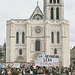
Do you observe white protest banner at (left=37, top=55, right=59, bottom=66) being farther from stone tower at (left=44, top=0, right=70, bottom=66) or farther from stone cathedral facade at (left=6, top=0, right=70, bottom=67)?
stone tower at (left=44, top=0, right=70, bottom=66)

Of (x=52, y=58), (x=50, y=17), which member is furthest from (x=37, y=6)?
(x=52, y=58)

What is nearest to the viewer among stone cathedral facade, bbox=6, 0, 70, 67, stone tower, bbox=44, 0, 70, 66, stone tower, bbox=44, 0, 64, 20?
stone tower, bbox=44, 0, 70, 66

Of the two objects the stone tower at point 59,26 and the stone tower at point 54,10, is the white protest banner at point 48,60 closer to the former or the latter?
the stone tower at point 59,26

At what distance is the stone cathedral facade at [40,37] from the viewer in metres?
63.5

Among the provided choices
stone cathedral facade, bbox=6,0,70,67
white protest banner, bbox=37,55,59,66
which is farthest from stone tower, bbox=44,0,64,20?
white protest banner, bbox=37,55,59,66

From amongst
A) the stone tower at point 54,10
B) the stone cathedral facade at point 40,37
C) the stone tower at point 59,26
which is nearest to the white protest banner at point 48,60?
the stone cathedral facade at point 40,37

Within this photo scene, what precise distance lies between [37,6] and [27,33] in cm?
1129

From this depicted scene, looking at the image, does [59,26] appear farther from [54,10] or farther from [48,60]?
[48,60]

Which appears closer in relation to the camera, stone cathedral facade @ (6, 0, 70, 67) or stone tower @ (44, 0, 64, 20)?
stone cathedral facade @ (6, 0, 70, 67)

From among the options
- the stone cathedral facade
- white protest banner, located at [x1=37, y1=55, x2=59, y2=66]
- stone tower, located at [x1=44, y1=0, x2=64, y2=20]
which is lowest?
white protest banner, located at [x1=37, y1=55, x2=59, y2=66]

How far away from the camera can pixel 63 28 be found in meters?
63.8

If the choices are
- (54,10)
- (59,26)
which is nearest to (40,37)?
(59,26)

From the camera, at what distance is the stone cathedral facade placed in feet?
208

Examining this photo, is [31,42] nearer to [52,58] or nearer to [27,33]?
[27,33]
